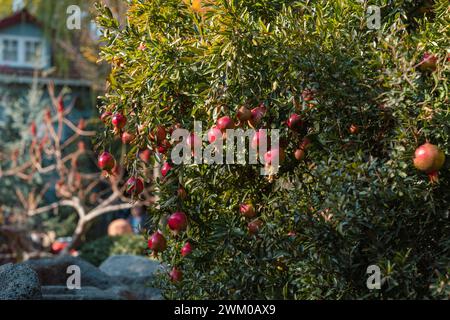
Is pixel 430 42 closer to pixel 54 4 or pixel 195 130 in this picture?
pixel 195 130

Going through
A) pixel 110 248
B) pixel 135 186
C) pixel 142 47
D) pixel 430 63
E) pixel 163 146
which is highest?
pixel 142 47

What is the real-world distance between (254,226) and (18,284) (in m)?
1.64

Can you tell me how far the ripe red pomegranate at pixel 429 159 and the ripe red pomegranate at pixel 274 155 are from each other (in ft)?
2.40

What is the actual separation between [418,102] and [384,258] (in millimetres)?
817

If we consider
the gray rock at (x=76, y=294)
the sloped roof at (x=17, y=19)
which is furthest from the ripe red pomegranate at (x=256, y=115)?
the sloped roof at (x=17, y=19)

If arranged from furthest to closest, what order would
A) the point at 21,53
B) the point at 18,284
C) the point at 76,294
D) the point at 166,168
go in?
the point at 21,53 < the point at 76,294 < the point at 18,284 < the point at 166,168

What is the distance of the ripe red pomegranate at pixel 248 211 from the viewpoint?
432 cm

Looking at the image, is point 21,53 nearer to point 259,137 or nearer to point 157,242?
point 157,242

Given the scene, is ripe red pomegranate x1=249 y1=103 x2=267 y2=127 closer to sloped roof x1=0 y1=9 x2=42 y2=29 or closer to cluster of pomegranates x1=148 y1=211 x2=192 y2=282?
cluster of pomegranates x1=148 y1=211 x2=192 y2=282

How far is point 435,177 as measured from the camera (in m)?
3.74

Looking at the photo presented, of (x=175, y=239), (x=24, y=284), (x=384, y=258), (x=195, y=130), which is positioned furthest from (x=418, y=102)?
(x=24, y=284)

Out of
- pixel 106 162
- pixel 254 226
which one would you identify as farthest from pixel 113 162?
pixel 254 226

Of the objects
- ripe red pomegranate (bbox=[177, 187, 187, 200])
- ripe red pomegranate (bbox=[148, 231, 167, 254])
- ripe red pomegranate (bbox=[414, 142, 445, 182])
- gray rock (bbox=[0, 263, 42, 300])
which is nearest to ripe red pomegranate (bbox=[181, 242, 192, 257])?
ripe red pomegranate (bbox=[148, 231, 167, 254])

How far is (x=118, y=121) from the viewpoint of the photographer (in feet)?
14.6
